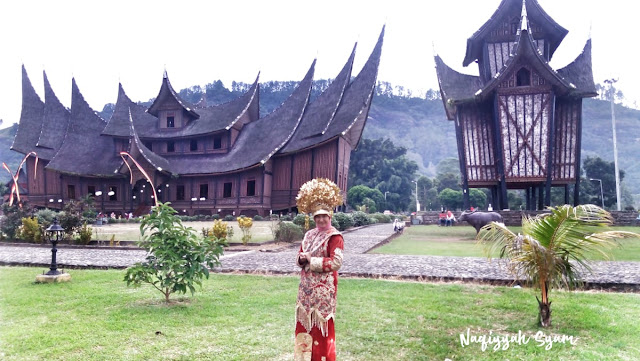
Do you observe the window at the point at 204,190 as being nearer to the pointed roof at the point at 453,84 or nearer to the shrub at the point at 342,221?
the shrub at the point at 342,221

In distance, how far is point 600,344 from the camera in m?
3.67

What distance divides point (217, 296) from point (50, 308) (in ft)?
6.57

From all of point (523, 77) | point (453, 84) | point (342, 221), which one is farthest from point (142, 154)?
point (523, 77)

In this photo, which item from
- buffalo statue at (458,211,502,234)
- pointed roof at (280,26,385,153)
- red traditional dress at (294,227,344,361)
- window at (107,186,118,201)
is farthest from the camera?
window at (107,186,118,201)

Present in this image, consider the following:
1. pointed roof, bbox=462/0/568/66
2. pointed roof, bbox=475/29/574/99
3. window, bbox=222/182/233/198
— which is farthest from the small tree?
window, bbox=222/182/233/198

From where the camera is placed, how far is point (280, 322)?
4.48m

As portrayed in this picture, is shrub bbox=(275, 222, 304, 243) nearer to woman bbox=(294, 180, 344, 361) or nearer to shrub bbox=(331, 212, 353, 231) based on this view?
shrub bbox=(331, 212, 353, 231)

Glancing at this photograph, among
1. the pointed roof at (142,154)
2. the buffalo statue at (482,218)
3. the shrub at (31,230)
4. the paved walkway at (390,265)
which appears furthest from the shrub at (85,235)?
the pointed roof at (142,154)

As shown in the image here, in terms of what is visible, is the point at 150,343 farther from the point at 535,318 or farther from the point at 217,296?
the point at 535,318

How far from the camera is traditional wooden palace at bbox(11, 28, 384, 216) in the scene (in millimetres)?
25969

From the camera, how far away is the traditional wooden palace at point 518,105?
18.2 meters

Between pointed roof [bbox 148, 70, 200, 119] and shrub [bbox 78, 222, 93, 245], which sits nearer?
shrub [bbox 78, 222, 93, 245]

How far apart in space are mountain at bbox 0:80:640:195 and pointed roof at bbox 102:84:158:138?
5809cm

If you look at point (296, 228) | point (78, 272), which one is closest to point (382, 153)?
point (296, 228)
